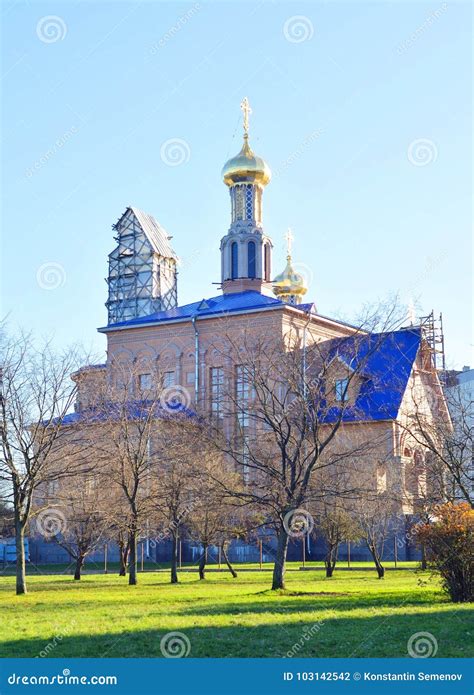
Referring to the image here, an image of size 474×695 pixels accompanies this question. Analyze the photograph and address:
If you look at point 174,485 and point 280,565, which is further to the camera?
point 174,485

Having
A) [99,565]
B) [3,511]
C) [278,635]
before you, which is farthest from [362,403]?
[278,635]

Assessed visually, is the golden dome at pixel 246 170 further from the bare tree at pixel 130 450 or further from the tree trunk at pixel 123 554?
the tree trunk at pixel 123 554

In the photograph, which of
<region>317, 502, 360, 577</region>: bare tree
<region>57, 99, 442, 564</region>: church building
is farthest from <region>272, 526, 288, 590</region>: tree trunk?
<region>57, 99, 442, 564</region>: church building

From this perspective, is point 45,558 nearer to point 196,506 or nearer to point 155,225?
point 196,506

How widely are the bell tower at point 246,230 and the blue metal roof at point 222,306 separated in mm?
1174

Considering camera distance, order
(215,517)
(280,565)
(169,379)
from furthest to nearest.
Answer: (169,379) → (215,517) → (280,565)

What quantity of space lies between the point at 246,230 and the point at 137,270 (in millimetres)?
17551

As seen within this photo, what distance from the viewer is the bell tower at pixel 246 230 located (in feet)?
180

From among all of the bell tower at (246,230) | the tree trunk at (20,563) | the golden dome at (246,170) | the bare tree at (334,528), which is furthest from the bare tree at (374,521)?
the golden dome at (246,170)

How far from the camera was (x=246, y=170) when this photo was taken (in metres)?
54.5

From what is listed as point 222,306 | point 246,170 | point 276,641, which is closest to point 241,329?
point 222,306

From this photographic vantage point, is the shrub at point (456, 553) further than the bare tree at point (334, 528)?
No

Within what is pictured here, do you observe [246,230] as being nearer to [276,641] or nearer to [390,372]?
[390,372]

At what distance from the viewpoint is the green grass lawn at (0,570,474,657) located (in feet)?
41.5
